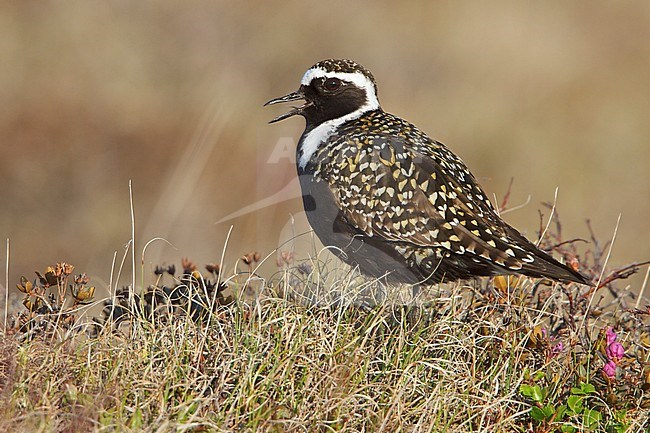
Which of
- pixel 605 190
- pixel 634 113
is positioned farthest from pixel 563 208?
pixel 634 113

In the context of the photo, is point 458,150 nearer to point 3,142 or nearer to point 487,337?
point 3,142

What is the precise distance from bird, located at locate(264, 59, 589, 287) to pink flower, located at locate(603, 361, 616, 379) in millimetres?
637

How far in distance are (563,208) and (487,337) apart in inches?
237

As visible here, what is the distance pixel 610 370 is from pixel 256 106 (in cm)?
733

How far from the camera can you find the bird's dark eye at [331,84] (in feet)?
18.4

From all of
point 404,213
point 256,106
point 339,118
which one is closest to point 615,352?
Result: point 404,213

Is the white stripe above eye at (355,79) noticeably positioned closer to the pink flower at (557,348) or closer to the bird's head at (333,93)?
the bird's head at (333,93)

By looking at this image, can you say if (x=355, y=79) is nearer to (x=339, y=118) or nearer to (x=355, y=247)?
(x=339, y=118)

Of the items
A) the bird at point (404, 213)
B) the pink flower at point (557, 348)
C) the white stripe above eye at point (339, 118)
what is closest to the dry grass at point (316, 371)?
the pink flower at point (557, 348)

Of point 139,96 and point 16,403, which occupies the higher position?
point 139,96

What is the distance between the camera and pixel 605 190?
33.8 feet

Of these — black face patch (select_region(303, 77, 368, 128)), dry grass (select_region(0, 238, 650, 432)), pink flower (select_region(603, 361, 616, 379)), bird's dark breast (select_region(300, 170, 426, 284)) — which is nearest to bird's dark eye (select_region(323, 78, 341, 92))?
black face patch (select_region(303, 77, 368, 128))

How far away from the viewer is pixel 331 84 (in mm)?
5605

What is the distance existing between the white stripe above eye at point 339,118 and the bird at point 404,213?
0.34 ft
